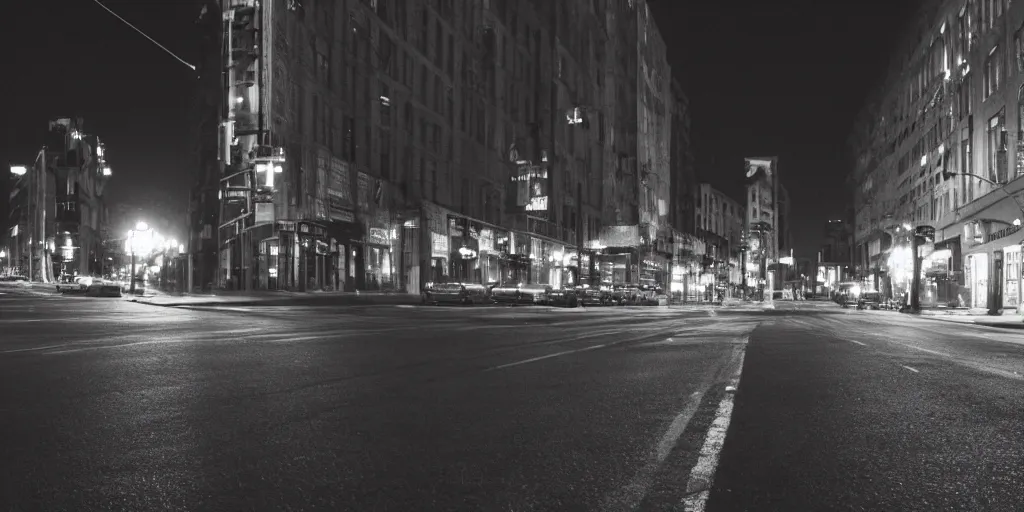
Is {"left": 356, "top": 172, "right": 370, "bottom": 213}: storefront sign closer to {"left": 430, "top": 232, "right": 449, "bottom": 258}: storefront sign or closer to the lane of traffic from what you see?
{"left": 430, "top": 232, "right": 449, "bottom": 258}: storefront sign

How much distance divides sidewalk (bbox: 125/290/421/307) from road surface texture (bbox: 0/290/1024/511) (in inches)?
967

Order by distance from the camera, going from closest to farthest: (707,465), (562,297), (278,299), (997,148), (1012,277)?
(707,465), (278,299), (997,148), (1012,277), (562,297)

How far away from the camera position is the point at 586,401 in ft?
26.7

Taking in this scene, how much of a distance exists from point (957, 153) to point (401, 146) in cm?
3763

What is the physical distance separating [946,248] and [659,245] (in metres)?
49.7

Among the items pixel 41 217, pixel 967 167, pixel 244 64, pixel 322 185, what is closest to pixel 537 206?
pixel 322 185

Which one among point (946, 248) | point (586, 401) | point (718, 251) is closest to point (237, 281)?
point (586, 401)

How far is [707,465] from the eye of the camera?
5.18 meters

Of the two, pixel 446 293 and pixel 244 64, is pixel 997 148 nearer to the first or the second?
pixel 446 293

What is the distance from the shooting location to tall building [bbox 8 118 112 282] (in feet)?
368

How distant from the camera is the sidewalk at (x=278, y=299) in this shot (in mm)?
36906

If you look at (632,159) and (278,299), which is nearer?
(278,299)

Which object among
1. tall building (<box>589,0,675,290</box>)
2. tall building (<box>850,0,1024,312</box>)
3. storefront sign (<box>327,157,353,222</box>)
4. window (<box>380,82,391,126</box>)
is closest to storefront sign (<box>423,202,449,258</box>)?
window (<box>380,82,391,126</box>)

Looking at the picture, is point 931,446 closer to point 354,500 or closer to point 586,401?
point 586,401
